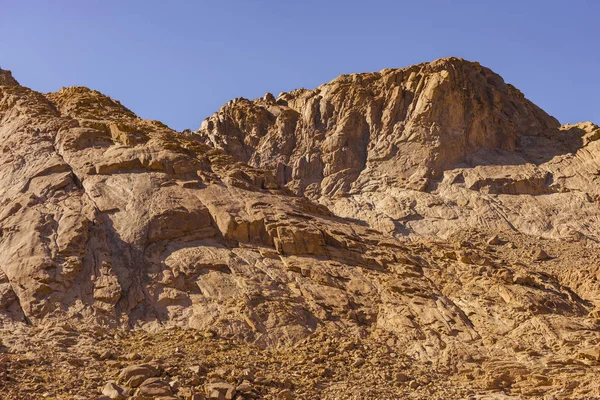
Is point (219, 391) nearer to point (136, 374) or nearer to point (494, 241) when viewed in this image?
point (136, 374)

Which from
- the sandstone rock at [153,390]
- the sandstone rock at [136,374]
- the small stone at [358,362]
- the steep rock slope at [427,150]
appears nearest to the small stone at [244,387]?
the sandstone rock at [153,390]

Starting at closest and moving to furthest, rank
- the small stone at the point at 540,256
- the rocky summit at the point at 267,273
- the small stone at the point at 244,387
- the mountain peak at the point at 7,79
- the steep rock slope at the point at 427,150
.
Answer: the small stone at the point at 244,387, the rocky summit at the point at 267,273, the small stone at the point at 540,256, the steep rock slope at the point at 427,150, the mountain peak at the point at 7,79

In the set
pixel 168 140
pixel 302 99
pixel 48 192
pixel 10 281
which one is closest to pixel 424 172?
pixel 302 99

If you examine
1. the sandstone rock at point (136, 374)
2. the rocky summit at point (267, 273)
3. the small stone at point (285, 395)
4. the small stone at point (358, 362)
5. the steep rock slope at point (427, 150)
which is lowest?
the small stone at point (285, 395)

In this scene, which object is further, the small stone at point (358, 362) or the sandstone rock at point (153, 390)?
the small stone at point (358, 362)

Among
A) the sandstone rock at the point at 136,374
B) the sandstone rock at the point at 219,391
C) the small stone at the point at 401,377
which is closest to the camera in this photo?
the sandstone rock at the point at 219,391

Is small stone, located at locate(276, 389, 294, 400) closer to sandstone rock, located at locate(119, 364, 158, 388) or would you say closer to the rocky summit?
the rocky summit

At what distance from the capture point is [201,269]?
75.2 ft

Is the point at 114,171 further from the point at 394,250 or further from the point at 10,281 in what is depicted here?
the point at 394,250

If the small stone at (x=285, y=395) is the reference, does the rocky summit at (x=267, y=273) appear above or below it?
above

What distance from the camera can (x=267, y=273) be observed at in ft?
76.4

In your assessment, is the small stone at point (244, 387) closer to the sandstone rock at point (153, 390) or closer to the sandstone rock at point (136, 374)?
the sandstone rock at point (153, 390)

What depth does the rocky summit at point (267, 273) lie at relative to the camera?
717 inches

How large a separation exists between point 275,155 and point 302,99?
491 cm
